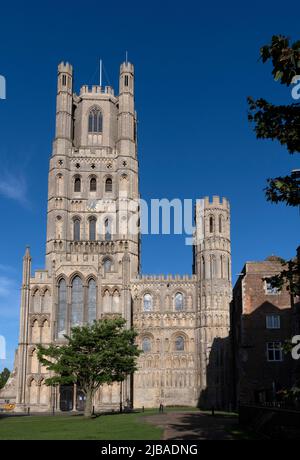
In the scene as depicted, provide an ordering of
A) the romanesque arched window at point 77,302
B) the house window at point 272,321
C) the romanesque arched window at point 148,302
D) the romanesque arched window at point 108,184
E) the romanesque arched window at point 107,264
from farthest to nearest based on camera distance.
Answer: the romanesque arched window at point 108,184
the romanesque arched window at point 107,264
the romanesque arched window at point 148,302
the romanesque arched window at point 77,302
the house window at point 272,321

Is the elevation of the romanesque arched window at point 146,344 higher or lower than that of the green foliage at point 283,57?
lower

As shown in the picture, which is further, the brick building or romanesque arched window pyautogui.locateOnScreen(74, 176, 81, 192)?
romanesque arched window pyautogui.locateOnScreen(74, 176, 81, 192)

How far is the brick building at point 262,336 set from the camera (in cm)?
4556

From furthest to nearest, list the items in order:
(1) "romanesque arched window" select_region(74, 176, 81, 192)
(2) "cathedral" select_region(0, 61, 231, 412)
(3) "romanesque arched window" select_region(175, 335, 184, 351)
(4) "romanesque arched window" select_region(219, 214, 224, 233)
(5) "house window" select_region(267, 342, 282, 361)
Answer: (1) "romanesque arched window" select_region(74, 176, 81, 192)
(4) "romanesque arched window" select_region(219, 214, 224, 233)
(3) "romanesque arched window" select_region(175, 335, 184, 351)
(2) "cathedral" select_region(0, 61, 231, 412)
(5) "house window" select_region(267, 342, 282, 361)

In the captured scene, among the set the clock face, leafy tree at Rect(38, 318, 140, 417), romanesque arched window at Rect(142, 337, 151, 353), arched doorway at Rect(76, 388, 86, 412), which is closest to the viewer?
leafy tree at Rect(38, 318, 140, 417)

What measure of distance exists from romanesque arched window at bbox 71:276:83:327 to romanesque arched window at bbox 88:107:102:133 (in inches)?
1042

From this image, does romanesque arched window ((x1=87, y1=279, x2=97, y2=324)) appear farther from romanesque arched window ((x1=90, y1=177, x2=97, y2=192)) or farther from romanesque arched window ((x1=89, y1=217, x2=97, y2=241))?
romanesque arched window ((x1=90, y1=177, x2=97, y2=192))

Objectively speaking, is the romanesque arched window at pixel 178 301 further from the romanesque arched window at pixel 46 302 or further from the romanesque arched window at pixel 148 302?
the romanesque arched window at pixel 46 302

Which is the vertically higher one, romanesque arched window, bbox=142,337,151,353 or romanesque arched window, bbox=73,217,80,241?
romanesque arched window, bbox=73,217,80,241

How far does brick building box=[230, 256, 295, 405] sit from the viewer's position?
149 feet

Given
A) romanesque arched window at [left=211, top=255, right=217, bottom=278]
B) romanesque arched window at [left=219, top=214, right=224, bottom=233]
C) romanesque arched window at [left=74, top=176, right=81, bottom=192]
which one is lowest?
romanesque arched window at [left=211, top=255, right=217, bottom=278]

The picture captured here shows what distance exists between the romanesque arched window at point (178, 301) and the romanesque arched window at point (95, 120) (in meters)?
28.2

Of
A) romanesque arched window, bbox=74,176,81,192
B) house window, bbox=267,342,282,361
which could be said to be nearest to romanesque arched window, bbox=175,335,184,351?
romanesque arched window, bbox=74,176,81,192

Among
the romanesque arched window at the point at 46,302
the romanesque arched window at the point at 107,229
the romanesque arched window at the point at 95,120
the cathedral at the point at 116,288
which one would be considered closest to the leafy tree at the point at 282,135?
the cathedral at the point at 116,288
